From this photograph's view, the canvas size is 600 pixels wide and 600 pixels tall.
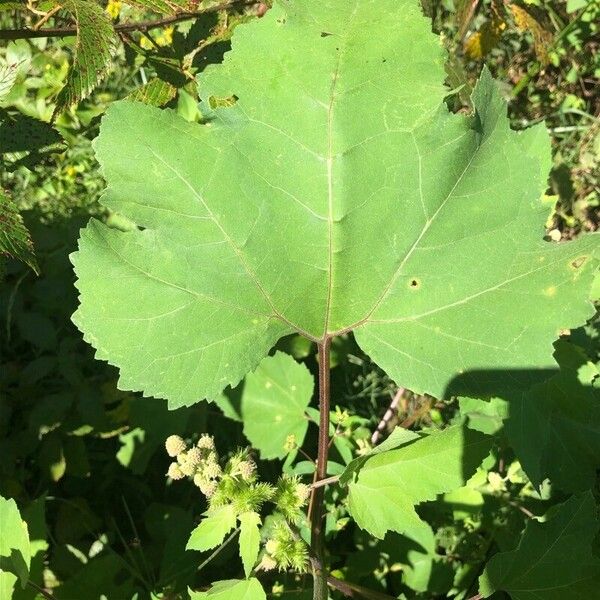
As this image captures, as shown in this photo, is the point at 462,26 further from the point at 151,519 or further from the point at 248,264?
the point at 151,519

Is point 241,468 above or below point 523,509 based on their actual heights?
above

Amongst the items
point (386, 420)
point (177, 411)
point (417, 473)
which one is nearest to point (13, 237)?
point (417, 473)

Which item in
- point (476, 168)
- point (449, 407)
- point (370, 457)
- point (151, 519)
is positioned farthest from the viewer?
point (449, 407)

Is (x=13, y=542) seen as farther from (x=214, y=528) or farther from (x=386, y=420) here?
(x=386, y=420)

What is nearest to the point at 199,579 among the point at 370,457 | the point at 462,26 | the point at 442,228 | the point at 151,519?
the point at 151,519

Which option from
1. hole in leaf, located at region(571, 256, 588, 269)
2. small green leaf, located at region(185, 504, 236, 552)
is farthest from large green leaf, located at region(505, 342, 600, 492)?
small green leaf, located at region(185, 504, 236, 552)

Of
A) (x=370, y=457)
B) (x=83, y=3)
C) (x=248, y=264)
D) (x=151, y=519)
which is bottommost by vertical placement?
(x=151, y=519)

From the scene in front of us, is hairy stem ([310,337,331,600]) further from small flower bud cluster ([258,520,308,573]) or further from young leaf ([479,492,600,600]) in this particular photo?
young leaf ([479,492,600,600])

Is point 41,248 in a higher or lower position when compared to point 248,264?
lower


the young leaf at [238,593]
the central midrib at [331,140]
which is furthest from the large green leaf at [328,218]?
the young leaf at [238,593]
